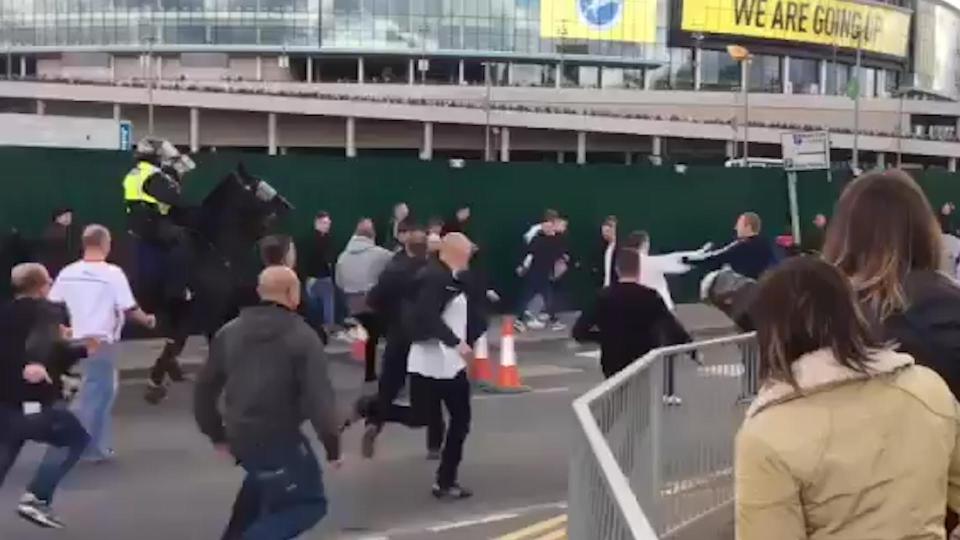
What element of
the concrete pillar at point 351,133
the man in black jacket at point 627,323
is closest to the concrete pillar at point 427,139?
the concrete pillar at point 351,133

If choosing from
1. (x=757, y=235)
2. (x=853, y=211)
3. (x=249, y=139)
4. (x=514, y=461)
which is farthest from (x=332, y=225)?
(x=249, y=139)

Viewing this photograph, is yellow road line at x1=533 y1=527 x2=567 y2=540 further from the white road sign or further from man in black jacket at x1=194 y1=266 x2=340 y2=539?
the white road sign

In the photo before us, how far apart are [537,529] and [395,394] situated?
8.04 feet

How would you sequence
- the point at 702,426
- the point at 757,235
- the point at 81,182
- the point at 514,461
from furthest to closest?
the point at 81,182, the point at 757,235, the point at 514,461, the point at 702,426

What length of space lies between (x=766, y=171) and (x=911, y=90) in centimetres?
10567

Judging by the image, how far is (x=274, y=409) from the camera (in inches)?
272

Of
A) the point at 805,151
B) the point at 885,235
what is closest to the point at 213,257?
the point at 885,235

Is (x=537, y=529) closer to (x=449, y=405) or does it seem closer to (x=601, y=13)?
(x=449, y=405)

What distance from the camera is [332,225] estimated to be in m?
20.9

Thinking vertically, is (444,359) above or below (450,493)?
above

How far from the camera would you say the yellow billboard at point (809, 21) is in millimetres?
113375

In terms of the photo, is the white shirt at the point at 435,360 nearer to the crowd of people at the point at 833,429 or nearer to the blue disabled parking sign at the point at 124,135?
the crowd of people at the point at 833,429

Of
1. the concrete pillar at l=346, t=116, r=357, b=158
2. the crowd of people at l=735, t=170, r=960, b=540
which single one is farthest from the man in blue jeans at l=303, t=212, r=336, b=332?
the concrete pillar at l=346, t=116, r=357, b=158

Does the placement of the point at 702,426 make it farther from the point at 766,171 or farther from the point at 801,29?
the point at 801,29
